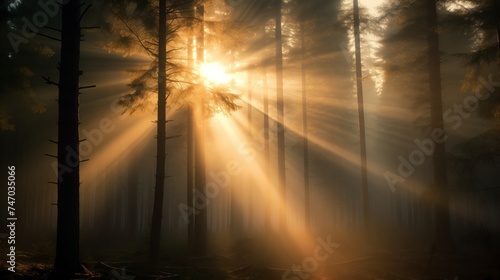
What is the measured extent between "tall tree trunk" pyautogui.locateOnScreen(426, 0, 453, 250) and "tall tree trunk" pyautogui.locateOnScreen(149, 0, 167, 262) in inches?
427

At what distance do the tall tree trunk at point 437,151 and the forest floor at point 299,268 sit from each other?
0.85 meters

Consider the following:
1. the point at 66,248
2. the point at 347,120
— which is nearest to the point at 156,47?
the point at 66,248

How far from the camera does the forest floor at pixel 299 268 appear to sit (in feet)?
28.8

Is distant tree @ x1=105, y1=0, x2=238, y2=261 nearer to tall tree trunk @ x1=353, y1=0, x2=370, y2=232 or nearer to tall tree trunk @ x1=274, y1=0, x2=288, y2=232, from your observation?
tall tree trunk @ x1=274, y1=0, x2=288, y2=232

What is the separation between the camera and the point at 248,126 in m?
26.8

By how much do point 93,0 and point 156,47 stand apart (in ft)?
40.6

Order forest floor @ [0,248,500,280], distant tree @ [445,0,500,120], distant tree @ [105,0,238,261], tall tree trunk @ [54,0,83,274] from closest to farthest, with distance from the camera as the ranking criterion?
tall tree trunk @ [54,0,83,274]
forest floor @ [0,248,500,280]
distant tree @ [105,0,238,261]
distant tree @ [445,0,500,120]

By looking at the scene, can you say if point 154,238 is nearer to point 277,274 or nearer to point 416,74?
point 277,274

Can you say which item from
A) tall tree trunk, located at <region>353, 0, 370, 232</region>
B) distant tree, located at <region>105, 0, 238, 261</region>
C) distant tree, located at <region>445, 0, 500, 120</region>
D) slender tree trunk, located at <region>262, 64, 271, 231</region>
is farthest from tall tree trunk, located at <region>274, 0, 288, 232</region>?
distant tree, located at <region>445, 0, 500, 120</region>

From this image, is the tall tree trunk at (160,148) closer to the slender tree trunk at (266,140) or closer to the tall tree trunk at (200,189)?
the tall tree trunk at (200,189)

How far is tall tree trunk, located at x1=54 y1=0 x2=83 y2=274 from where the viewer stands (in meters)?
7.94

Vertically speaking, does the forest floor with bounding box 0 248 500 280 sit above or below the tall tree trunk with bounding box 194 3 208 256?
below

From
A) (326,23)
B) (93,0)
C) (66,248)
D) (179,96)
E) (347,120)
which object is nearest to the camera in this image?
(66,248)

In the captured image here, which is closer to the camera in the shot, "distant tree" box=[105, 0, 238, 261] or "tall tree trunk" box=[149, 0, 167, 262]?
"tall tree trunk" box=[149, 0, 167, 262]
